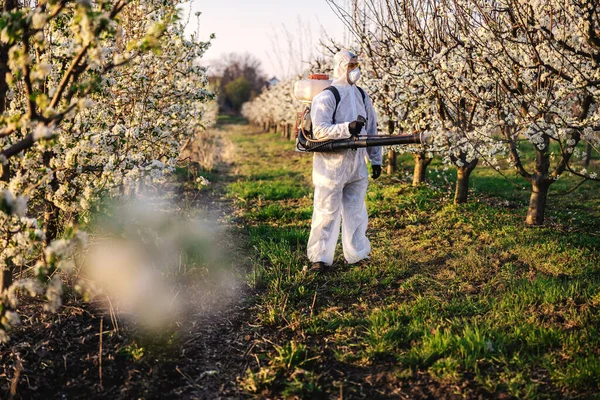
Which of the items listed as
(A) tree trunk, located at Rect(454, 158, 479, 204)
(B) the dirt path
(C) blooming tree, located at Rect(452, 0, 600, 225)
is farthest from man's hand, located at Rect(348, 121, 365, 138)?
(A) tree trunk, located at Rect(454, 158, 479, 204)

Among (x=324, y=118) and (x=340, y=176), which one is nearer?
(x=324, y=118)

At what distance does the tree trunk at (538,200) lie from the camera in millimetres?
6195

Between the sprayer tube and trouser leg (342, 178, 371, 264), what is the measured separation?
1.90ft

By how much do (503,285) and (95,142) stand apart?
3833mm

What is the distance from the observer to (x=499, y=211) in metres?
7.04

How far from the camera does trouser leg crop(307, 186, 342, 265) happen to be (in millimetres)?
5023

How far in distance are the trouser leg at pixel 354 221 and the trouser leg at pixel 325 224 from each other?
0.51ft

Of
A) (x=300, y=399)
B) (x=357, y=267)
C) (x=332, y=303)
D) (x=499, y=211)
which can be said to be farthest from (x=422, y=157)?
(x=300, y=399)

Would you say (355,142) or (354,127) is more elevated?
(354,127)

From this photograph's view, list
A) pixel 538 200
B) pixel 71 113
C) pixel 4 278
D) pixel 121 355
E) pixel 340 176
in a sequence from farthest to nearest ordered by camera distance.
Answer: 1. pixel 538 200
2. pixel 340 176
3. pixel 4 278
4. pixel 121 355
5. pixel 71 113

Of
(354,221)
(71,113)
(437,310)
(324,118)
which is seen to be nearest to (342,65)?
(324,118)

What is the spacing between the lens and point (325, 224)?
5.06 m

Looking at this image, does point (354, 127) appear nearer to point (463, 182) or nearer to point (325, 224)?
point (325, 224)

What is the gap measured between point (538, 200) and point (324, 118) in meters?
3.34
